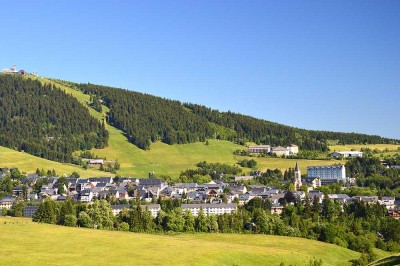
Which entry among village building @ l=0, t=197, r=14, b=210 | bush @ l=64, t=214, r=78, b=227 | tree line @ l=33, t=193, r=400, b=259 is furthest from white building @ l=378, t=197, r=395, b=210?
village building @ l=0, t=197, r=14, b=210

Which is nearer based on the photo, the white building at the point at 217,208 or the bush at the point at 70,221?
the bush at the point at 70,221

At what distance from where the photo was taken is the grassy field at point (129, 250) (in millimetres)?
71438

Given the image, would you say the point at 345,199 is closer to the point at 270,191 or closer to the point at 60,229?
the point at 270,191

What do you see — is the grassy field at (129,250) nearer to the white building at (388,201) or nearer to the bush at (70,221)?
the bush at (70,221)

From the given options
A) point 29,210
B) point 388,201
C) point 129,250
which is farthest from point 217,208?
point 129,250

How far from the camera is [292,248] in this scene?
100688mm

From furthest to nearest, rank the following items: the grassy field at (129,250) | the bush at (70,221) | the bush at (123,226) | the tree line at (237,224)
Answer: the tree line at (237,224) → the bush at (123,226) → the bush at (70,221) → the grassy field at (129,250)

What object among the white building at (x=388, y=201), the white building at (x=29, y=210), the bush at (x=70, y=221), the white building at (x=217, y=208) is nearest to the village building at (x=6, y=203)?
the white building at (x=29, y=210)

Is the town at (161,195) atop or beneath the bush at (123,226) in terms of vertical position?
atop

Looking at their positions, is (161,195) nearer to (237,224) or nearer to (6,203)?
(6,203)

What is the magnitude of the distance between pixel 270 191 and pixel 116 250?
111m

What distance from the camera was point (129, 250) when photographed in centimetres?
7938

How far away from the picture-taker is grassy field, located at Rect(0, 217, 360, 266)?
7144cm

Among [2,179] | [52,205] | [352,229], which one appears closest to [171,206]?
[52,205]
